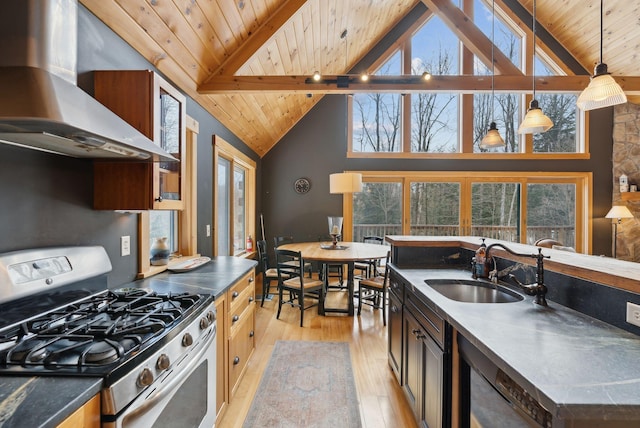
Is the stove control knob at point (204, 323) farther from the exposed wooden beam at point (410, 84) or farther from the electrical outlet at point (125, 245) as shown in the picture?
the exposed wooden beam at point (410, 84)

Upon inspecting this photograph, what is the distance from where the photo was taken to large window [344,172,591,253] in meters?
5.68

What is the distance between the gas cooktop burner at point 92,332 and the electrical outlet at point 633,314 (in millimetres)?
1741

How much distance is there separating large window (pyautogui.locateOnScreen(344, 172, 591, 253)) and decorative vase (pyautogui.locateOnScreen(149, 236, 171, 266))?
3.88 metres

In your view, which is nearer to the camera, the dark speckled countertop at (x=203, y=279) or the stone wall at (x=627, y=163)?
the dark speckled countertop at (x=203, y=279)

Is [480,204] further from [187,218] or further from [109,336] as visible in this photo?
[109,336]

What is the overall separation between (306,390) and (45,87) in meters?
2.33

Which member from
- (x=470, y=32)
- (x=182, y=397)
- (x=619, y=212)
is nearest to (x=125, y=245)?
(x=182, y=397)

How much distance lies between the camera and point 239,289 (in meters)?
2.23

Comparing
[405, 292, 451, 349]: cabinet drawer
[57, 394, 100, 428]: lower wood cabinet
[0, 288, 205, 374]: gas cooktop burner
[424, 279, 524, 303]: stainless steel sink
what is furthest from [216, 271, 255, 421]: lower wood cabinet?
[424, 279, 524, 303]: stainless steel sink

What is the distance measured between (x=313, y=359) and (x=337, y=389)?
1.57ft

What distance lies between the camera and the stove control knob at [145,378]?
971mm

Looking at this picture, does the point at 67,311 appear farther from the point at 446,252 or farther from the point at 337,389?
the point at 446,252

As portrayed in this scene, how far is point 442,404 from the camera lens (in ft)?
4.75

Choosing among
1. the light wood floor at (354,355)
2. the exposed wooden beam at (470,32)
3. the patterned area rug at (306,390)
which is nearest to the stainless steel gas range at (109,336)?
the patterned area rug at (306,390)
